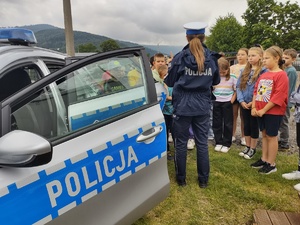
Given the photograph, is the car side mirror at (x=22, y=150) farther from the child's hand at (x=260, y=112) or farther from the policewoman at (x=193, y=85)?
the child's hand at (x=260, y=112)

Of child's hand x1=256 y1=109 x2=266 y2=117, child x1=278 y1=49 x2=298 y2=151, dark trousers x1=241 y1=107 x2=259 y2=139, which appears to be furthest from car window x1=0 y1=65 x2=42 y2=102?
child x1=278 y1=49 x2=298 y2=151

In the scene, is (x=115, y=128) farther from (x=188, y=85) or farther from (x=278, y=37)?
(x=278, y=37)

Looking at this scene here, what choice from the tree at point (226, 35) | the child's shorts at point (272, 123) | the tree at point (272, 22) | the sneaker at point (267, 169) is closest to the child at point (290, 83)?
the sneaker at point (267, 169)

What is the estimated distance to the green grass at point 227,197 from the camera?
2492 mm

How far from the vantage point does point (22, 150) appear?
3.47 feet

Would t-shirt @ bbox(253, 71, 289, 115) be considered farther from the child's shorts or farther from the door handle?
the door handle

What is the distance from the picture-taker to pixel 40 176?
1243 millimetres

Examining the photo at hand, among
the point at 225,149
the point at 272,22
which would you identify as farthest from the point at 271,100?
the point at 272,22

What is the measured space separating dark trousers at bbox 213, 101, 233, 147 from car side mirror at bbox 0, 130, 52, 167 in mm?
3529

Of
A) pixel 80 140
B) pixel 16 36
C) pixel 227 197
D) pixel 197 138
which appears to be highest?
pixel 16 36

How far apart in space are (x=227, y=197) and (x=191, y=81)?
1.26m

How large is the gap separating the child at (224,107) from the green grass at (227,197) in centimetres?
68

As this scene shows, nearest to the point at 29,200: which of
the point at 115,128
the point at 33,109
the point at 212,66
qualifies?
the point at 33,109

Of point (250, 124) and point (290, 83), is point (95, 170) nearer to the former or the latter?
point (250, 124)
